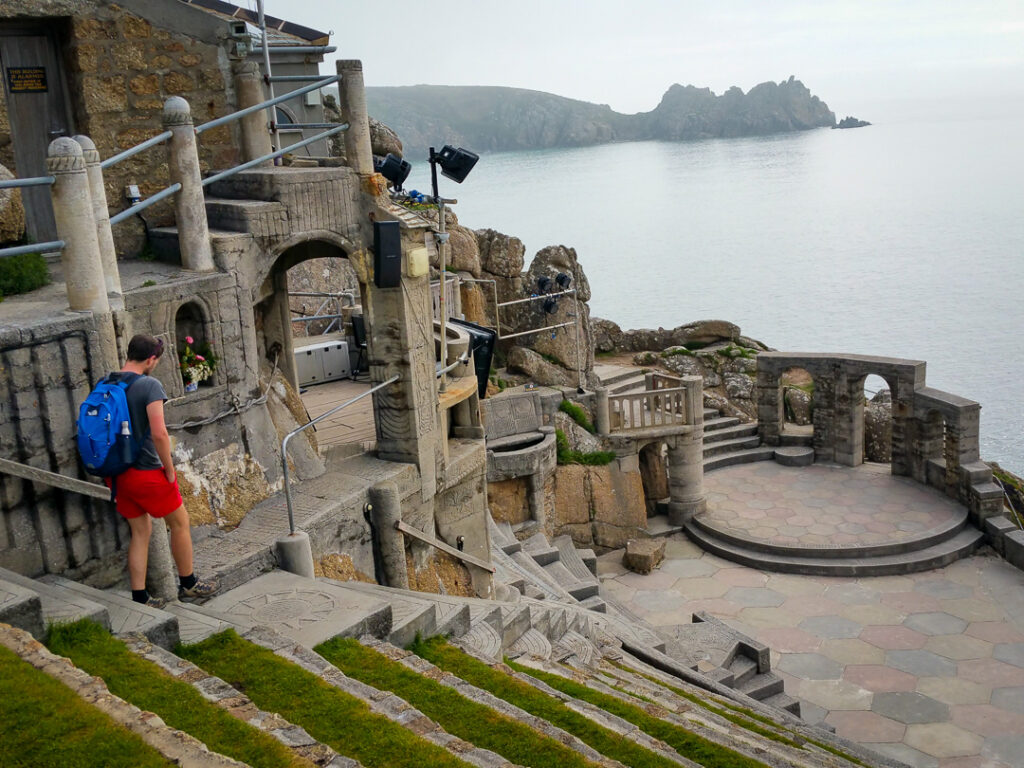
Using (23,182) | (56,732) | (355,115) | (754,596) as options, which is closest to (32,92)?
(355,115)

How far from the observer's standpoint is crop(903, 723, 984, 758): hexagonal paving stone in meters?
14.5

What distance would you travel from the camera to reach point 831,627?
18.3 meters

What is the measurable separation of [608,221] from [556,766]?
55.7 metres

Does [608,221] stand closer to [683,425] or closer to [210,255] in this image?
[683,425]

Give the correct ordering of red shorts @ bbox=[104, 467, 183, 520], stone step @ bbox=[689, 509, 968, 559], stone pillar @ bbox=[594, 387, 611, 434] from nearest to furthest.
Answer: red shorts @ bbox=[104, 467, 183, 520], stone step @ bbox=[689, 509, 968, 559], stone pillar @ bbox=[594, 387, 611, 434]

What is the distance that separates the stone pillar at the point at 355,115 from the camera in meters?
11.3

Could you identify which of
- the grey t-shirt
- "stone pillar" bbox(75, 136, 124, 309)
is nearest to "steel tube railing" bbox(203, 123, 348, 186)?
"stone pillar" bbox(75, 136, 124, 309)

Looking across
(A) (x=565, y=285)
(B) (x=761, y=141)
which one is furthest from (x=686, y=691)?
(B) (x=761, y=141)

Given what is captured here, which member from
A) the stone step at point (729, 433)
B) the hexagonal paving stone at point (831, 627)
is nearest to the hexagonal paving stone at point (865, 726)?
the hexagonal paving stone at point (831, 627)

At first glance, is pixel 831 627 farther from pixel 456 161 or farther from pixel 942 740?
pixel 456 161

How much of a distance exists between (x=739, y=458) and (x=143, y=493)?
1969cm

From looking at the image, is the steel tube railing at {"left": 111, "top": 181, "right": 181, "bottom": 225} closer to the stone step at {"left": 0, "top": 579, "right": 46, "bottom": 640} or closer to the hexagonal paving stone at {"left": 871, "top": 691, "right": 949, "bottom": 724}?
the stone step at {"left": 0, "top": 579, "right": 46, "bottom": 640}

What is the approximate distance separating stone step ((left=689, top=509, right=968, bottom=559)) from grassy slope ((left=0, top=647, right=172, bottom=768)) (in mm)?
17071

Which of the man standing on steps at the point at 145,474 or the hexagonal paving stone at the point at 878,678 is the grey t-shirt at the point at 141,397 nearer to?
the man standing on steps at the point at 145,474
